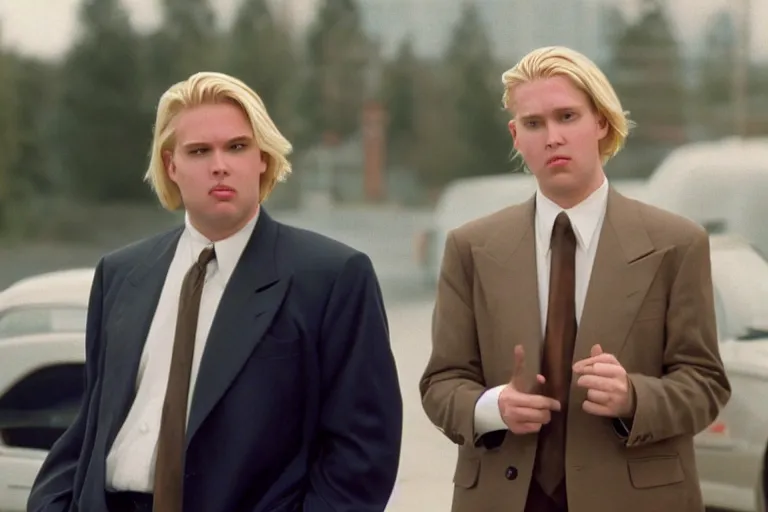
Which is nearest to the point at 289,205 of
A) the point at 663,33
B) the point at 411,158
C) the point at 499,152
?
the point at 411,158

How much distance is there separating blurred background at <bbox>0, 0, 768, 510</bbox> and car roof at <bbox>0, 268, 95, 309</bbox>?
0.04m

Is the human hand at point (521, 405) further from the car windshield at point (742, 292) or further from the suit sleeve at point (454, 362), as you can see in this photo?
the car windshield at point (742, 292)

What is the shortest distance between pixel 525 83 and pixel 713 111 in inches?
48.4

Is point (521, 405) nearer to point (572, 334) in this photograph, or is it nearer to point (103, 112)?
point (572, 334)

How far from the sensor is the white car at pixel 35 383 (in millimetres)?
A: 2754

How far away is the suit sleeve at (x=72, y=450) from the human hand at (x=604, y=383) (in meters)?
0.84

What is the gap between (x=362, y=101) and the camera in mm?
2898

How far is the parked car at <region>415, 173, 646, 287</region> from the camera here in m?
2.79

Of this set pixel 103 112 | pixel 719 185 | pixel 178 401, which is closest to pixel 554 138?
pixel 178 401

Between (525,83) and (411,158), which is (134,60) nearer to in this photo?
(411,158)

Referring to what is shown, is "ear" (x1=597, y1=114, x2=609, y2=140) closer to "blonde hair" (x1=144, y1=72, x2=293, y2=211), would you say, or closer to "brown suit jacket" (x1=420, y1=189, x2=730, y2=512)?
"brown suit jacket" (x1=420, y1=189, x2=730, y2=512)

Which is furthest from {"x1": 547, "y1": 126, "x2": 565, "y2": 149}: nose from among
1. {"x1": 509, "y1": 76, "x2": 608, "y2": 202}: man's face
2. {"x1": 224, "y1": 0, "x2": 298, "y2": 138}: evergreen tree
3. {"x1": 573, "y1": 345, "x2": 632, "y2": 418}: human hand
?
{"x1": 224, "y1": 0, "x2": 298, "y2": 138}: evergreen tree

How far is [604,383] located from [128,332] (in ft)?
2.61

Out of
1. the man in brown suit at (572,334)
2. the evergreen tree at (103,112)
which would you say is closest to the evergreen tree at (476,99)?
the evergreen tree at (103,112)
